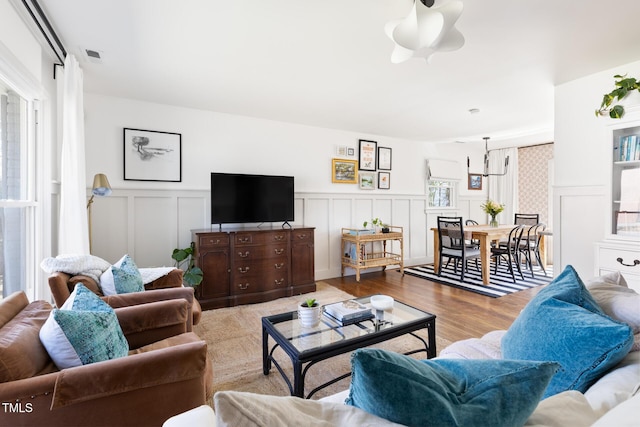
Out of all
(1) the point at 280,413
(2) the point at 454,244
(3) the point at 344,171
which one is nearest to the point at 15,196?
(1) the point at 280,413

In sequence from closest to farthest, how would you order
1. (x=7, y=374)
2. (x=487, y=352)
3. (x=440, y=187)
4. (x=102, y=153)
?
(x=7, y=374), (x=487, y=352), (x=102, y=153), (x=440, y=187)

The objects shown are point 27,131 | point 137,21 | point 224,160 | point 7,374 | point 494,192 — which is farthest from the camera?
point 494,192

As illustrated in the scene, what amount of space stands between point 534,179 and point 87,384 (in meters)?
7.51

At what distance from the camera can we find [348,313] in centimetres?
210

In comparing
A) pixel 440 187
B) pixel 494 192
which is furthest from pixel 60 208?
pixel 494 192

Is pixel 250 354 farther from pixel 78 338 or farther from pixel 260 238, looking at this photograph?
pixel 260 238

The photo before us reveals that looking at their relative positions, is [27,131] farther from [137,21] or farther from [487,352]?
[487,352]

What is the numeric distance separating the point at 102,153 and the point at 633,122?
197 inches

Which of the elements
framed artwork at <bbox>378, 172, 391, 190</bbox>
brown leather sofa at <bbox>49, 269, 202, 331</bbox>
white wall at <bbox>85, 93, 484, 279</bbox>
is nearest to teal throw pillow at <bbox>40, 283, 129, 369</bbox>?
brown leather sofa at <bbox>49, 269, 202, 331</bbox>

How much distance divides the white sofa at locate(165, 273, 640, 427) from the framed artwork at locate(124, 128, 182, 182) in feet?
→ 11.0

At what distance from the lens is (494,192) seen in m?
6.90

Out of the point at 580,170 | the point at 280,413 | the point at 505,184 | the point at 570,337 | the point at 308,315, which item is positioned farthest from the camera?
the point at 505,184

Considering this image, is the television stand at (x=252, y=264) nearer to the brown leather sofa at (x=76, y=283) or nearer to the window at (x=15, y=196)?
the brown leather sofa at (x=76, y=283)

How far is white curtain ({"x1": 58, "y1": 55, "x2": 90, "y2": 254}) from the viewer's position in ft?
7.96
